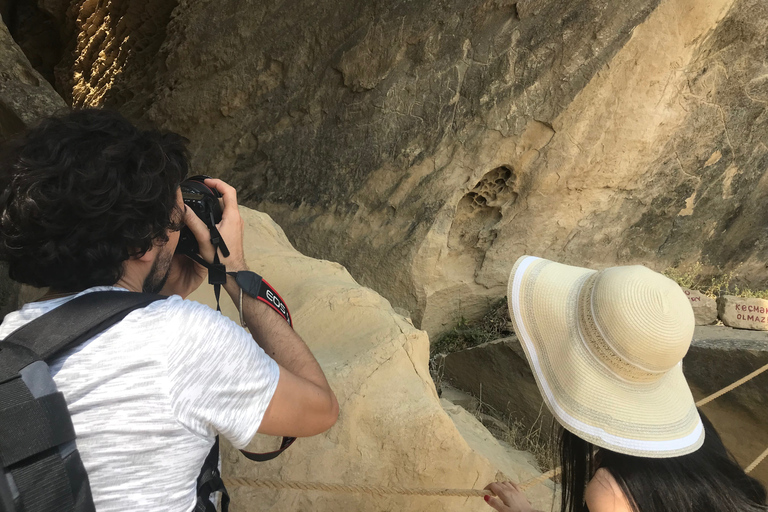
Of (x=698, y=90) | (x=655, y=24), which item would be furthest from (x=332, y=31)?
(x=698, y=90)

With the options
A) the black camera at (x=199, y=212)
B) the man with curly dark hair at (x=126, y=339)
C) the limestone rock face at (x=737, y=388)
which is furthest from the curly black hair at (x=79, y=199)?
the limestone rock face at (x=737, y=388)

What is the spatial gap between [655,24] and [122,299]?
11.3ft

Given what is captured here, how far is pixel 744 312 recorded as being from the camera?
376 cm

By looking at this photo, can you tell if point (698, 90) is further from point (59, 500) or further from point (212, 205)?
point (59, 500)

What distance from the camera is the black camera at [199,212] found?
111 cm

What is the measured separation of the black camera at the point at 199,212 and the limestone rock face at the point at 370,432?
0.83 m

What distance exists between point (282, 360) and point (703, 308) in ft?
12.4

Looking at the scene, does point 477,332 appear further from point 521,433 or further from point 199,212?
point 199,212

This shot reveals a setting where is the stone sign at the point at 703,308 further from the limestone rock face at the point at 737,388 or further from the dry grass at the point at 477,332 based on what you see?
the dry grass at the point at 477,332

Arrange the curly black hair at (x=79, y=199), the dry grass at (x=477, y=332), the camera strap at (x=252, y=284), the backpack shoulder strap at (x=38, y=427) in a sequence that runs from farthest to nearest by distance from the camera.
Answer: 1. the dry grass at (x=477, y=332)
2. the camera strap at (x=252, y=284)
3. the curly black hair at (x=79, y=199)
4. the backpack shoulder strap at (x=38, y=427)

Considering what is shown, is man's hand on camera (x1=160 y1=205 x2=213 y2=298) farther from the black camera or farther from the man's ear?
the man's ear

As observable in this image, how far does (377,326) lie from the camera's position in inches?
81.6

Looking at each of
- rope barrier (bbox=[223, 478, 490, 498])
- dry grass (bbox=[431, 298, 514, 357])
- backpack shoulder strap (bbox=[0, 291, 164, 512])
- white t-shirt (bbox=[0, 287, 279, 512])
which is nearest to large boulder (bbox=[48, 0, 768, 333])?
dry grass (bbox=[431, 298, 514, 357])

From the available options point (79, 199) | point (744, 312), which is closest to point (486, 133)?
point (744, 312)
